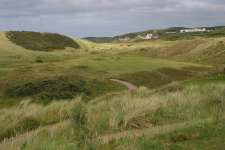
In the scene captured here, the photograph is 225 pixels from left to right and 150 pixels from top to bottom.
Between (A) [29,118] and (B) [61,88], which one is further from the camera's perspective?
(B) [61,88]

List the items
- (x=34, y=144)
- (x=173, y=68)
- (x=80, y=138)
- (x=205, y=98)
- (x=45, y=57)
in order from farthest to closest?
(x=45, y=57) → (x=173, y=68) → (x=205, y=98) → (x=34, y=144) → (x=80, y=138)

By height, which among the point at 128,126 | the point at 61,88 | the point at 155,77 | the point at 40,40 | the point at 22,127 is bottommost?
the point at 40,40

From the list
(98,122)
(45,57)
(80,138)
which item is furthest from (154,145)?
(45,57)

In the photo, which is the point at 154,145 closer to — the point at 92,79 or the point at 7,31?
the point at 92,79

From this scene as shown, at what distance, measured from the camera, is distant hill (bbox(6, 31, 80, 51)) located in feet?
406

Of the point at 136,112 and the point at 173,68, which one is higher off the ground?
the point at 136,112

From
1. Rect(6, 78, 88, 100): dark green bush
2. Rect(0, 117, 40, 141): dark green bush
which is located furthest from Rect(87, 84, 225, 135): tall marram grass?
Rect(6, 78, 88, 100): dark green bush

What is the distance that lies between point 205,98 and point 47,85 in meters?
33.2

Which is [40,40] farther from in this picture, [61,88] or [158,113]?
[158,113]

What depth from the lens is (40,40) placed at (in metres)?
137

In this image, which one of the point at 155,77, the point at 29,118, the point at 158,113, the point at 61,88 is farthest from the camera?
the point at 155,77

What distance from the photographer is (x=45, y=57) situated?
90188 mm

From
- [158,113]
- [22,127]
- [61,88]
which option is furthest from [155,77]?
[22,127]

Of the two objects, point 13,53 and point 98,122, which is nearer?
point 98,122
